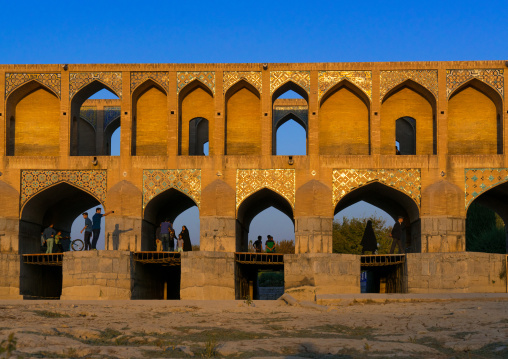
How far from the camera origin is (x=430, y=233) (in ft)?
60.8

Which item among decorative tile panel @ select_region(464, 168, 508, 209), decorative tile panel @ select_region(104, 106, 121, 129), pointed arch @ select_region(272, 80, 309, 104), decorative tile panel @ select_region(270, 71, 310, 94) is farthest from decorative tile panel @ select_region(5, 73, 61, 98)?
decorative tile panel @ select_region(464, 168, 508, 209)

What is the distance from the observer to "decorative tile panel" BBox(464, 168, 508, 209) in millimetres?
18828

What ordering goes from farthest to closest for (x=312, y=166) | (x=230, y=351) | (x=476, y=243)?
(x=476, y=243) < (x=312, y=166) < (x=230, y=351)

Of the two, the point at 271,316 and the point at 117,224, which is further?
the point at 117,224

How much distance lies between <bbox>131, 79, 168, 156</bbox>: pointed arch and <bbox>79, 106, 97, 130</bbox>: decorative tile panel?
341cm

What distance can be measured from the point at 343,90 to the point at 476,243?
15.9 metres

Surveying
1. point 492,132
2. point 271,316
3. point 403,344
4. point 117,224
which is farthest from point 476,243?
point 403,344

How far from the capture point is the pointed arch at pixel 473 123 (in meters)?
19.9

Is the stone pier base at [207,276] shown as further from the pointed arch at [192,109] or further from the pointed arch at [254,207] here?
the pointed arch at [192,109]

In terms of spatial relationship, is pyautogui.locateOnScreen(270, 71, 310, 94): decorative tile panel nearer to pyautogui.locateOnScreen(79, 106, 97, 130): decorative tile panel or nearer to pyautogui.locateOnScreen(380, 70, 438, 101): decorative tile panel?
pyautogui.locateOnScreen(380, 70, 438, 101): decorative tile panel

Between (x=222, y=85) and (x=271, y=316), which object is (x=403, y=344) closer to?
(x=271, y=316)

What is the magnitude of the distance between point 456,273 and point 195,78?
26.5 ft

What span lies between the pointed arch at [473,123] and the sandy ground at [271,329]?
7.41 meters

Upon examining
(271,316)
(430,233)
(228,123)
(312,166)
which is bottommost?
(271,316)
